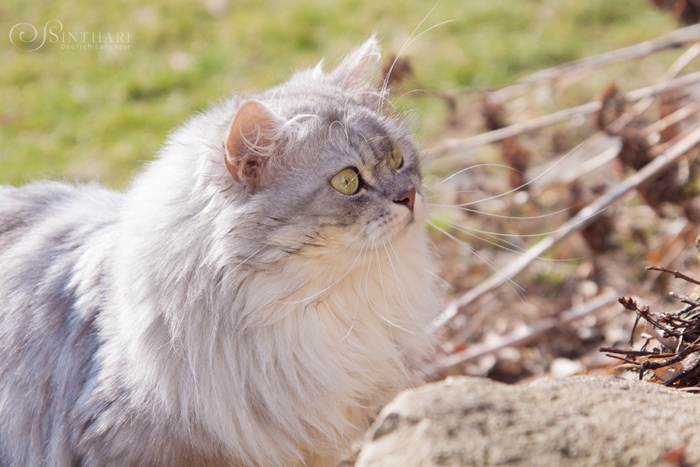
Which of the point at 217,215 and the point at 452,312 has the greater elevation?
the point at 217,215

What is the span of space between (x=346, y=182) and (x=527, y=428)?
3.09ft

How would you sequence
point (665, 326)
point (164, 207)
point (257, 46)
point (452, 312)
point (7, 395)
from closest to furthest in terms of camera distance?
1. point (665, 326)
2. point (164, 207)
3. point (7, 395)
4. point (452, 312)
5. point (257, 46)

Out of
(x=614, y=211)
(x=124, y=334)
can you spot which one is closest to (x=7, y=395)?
(x=124, y=334)

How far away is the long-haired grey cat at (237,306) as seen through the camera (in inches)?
74.3

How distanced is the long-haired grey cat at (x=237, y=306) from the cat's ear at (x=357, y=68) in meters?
0.15

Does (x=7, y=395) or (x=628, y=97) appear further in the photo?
(x=628, y=97)

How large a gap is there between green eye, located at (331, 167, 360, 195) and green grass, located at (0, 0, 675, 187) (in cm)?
281

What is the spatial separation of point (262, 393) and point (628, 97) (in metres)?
2.33

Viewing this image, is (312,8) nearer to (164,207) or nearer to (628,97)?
(628,97)

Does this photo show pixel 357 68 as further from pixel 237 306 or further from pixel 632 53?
pixel 632 53

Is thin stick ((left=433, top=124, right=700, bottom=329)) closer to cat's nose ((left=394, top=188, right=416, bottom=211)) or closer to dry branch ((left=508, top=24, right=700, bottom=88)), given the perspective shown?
dry branch ((left=508, top=24, right=700, bottom=88))

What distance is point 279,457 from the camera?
205 cm

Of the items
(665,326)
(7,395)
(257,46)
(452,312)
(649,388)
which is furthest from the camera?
(257,46)

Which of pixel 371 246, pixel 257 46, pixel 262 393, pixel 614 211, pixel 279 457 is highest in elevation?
pixel 257 46
